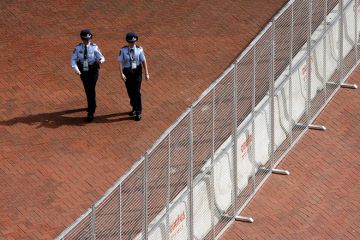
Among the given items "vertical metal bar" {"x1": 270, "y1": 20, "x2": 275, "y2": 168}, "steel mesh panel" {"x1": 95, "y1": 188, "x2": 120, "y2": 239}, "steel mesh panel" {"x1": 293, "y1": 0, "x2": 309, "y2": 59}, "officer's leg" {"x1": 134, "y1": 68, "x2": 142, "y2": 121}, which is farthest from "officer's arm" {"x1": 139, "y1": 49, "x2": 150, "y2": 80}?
"steel mesh panel" {"x1": 95, "y1": 188, "x2": 120, "y2": 239}

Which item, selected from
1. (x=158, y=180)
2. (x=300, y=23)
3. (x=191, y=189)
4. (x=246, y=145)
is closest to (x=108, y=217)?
(x=158, y=180)

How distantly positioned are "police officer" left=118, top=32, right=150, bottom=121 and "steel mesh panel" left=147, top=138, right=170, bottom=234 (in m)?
4.77

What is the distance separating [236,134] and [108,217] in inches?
164

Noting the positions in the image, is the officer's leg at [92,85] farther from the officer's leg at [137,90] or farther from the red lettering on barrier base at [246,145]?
the red lettering on barrier base at [246,145]

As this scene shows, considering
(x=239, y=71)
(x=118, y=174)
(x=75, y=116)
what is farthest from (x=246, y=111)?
(x=75, y=116)

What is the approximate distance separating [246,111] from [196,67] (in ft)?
14.8

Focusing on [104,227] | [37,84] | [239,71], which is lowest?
[37,84]

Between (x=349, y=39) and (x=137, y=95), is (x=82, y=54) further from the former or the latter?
(x=349, y=39)

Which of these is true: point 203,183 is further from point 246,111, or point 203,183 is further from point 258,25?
point 258,25

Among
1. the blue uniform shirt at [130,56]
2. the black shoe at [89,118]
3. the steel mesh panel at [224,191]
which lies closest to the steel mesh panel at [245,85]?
the steel mesh panel at [224,191]

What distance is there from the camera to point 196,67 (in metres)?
26.8

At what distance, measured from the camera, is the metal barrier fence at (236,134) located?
738 inches

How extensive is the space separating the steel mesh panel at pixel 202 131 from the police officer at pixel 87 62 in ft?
12.8

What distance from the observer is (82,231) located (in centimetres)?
1758
